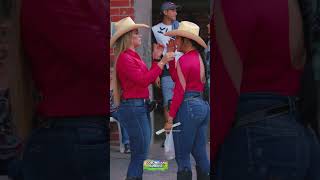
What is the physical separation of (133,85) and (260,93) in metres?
1.84

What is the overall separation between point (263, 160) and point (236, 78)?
0.22 metres

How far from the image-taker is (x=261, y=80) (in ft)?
4.08

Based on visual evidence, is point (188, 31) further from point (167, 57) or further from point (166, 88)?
point (166, 88)

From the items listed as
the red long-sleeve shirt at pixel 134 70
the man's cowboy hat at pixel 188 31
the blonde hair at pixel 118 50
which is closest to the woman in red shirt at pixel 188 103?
the man's cowboy hat at pixel 188 31

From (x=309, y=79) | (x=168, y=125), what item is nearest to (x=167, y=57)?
(x=168, y=125)

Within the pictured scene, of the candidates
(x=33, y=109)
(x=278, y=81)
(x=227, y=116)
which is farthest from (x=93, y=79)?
(x=278, y=81)

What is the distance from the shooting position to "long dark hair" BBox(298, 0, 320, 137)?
4.17ft

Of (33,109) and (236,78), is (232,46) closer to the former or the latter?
(236,78)

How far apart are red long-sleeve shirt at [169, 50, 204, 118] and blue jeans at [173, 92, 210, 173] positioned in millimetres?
44

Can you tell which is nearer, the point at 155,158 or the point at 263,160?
the point at 263,160

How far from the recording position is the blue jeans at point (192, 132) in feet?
10.2

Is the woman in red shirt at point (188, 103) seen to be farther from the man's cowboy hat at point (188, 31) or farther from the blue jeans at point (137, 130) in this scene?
the blue jeans at point (137, 130)

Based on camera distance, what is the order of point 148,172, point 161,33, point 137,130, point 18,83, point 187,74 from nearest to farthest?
1. point 18,83
2. point 161,33
3. point 187,74
4. point 137,130
5. point 148,172

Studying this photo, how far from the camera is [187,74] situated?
9.93 ft
